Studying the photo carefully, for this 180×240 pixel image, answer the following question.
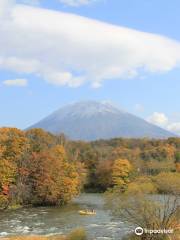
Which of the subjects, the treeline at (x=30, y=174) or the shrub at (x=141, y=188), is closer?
the shrub at (x=141, y=188)

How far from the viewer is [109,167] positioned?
8994cm

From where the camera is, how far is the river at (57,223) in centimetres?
3347

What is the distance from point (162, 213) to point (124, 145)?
96.6 metres

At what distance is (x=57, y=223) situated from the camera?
39.5 meters

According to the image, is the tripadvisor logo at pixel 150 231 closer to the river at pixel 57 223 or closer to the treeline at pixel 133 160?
the river at pixel 57 223

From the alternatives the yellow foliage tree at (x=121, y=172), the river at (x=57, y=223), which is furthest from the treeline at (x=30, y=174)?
the yellow foliage tree at (x=121, y=172)

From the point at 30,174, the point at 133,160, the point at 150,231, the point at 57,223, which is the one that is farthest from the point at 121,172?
the point at 150,231

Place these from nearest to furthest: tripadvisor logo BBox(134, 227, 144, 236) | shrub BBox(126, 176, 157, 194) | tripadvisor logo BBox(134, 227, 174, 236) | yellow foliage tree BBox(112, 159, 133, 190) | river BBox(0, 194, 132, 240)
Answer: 1. tripadvisor logo BBox(134, 227, 174, 236)
2. tripadvisor logo BBox(134, 227, 144, 236)
3. shrub BBox(126, 176, 157, 194)
4. river BBox(0, 194, 132, 240)
5. yellow foliage tree BBox(112, 159, 133, 190)

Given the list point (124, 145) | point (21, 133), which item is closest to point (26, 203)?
point (21, 133)

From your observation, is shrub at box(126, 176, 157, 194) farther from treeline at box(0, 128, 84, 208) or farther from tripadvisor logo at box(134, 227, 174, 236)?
treeline at box(0, 128, 84, 208)

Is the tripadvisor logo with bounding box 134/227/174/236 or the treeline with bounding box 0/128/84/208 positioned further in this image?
the treeline with bounding box 0/128/84/208

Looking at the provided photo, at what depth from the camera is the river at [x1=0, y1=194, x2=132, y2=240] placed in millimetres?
33472

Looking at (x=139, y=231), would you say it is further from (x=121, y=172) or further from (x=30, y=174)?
(x=121, y=172)

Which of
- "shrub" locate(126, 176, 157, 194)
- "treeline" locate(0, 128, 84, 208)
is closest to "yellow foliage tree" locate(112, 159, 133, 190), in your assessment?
"treeline" locate(0, 128, 84, 208)
